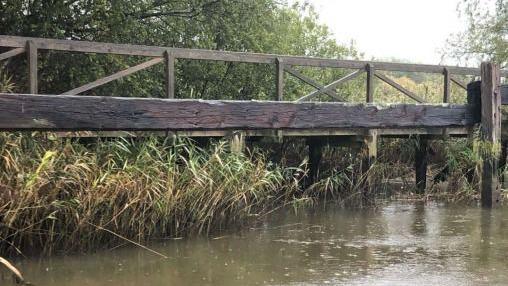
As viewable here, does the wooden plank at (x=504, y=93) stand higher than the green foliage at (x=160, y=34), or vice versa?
the green foliage at (x=160, y=34)

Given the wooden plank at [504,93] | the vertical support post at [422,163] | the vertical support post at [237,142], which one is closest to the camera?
the vertical support post at [237,142]

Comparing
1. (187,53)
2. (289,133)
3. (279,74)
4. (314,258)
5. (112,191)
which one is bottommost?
(314,258)

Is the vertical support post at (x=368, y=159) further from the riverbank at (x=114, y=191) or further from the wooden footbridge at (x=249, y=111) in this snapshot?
the riverbank at (x=114, y=191)

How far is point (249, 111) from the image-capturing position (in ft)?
27.4

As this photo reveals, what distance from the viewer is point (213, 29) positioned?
512 inches

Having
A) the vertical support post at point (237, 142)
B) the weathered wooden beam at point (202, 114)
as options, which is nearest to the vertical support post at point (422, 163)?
the weathered wooden beam at point (202, 114)

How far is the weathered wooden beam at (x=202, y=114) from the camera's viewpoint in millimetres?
6539

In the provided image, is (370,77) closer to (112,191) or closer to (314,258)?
(314,258)

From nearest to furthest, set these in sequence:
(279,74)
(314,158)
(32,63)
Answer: (32,63) → (279,74) → (314,158)

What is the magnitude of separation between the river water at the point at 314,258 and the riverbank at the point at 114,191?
10.1 inches

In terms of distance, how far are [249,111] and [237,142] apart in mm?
473

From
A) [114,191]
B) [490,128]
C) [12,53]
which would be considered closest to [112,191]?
[114,191]

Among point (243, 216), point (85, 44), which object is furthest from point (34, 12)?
point (243, 216)

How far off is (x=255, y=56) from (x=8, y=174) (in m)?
4.23
